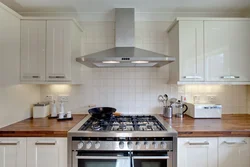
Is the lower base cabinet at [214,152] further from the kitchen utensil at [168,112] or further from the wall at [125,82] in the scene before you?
the wall at [125,82]

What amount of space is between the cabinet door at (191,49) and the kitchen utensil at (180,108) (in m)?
0.43

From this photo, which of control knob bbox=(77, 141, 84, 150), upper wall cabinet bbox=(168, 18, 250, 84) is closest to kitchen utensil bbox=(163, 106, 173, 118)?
upper wall cabinet bbox=(168, 18, 250, 84)

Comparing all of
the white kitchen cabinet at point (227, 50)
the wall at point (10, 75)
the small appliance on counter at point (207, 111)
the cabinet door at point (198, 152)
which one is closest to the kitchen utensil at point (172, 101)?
the small appliance on counter at point (207, 111)

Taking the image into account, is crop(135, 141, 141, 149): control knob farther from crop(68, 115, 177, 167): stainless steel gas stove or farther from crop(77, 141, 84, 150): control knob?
crop(77, 141, 84, 150): control knob

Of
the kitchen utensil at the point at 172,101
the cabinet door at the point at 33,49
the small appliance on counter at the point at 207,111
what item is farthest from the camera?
the kitchen utensil at the point at 172,101

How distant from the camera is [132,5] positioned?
7.18ft

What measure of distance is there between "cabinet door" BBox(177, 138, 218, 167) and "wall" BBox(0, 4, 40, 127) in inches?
71.5

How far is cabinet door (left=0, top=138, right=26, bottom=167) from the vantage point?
1641 millimetres

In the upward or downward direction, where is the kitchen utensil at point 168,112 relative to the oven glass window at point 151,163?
upward

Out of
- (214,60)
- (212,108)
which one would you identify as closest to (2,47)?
(214,60)

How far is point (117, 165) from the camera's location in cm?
160

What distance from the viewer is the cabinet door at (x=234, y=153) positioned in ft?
5.40

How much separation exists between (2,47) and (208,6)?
2.51 meters

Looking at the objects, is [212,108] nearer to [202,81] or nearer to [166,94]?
[202,81]
